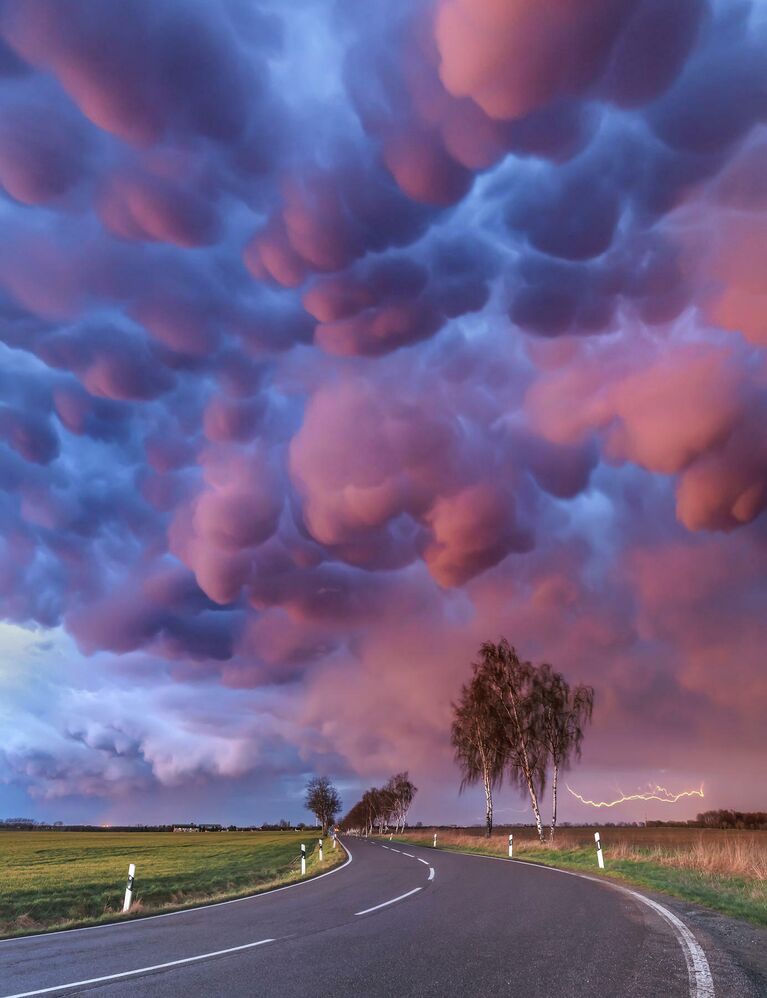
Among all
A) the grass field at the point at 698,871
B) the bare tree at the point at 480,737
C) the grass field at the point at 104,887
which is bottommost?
the grass field at the point at 104,887

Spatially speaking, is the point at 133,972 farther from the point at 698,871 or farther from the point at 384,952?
the point at 698,871

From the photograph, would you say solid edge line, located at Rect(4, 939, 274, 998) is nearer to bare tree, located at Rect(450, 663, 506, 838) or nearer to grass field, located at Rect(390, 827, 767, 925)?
grass field, located at Rect(390, 827, 767, 925)

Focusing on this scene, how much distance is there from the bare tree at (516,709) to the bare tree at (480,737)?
56 centimetres

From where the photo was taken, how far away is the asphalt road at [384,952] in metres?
6.64

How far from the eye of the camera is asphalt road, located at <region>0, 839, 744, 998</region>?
6642mm

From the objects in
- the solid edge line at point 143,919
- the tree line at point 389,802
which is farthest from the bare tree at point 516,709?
the tree line at point 389,802

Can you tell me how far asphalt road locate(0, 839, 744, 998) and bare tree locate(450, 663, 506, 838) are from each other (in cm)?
3367

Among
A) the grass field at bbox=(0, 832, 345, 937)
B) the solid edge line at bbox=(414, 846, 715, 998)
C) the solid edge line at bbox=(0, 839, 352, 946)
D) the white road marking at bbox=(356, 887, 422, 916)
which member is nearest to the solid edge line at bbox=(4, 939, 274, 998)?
the white road marking at bbox=(356, 887, 422, 916)

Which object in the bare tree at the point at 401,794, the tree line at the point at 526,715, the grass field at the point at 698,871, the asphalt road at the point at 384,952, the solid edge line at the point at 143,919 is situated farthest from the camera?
the bare tree at the point at 401,794

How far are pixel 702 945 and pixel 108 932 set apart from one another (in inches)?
375

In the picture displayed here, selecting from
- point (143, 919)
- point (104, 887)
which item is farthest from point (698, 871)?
point (104, 887)

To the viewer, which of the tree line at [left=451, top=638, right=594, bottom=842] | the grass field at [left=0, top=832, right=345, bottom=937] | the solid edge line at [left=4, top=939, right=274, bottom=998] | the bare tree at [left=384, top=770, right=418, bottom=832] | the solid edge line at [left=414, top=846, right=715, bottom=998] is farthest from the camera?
the bare tree at [left=384, top=770, right=418, bottom=832]

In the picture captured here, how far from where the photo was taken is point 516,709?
4484 cm

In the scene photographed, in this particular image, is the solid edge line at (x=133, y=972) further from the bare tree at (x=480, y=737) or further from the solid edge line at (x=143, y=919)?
the bare tree at (x=480, y=737)
